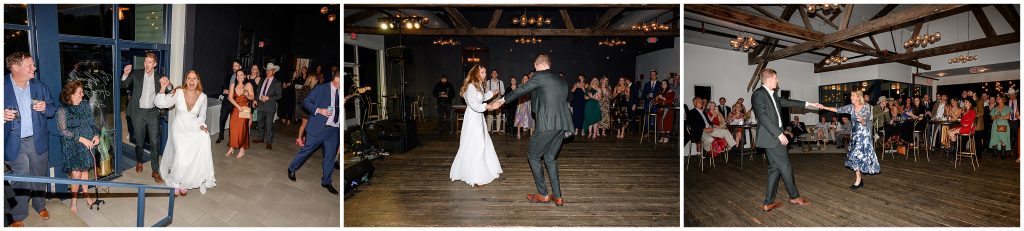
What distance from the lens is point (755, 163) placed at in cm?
641

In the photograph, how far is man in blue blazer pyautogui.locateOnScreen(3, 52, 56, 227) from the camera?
3.08 meters

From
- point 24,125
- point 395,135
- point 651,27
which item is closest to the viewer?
point 24,125

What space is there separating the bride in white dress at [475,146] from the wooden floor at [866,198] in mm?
1715

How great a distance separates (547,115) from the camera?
3.34 meters

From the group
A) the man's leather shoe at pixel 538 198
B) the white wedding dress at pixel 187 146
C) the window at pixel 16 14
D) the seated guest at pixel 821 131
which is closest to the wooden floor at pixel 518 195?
the man's leather shoe at pixel 538 198

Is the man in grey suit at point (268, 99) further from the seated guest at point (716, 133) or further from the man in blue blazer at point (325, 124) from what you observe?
the seated guest at point (716, 133)

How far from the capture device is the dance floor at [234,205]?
340 cm

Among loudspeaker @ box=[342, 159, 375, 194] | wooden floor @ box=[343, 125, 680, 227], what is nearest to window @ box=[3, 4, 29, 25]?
loudspeaker @ box=[342, 159, 375, 194]

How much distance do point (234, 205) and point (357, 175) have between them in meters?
1.00

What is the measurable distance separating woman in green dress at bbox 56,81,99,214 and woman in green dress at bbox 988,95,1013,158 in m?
11.2

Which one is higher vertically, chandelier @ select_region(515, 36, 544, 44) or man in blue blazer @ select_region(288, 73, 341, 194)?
chandelier @ select_region(515, 36, 544, 44)

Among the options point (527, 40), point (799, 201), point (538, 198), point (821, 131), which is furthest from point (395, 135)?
point (821, 131)

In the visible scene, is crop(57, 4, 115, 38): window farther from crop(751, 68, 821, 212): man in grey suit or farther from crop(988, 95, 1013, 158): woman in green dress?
crop(988, 95, 1013, 158): woman in green dress

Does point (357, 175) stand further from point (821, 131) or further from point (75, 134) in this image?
point (821, 131)
